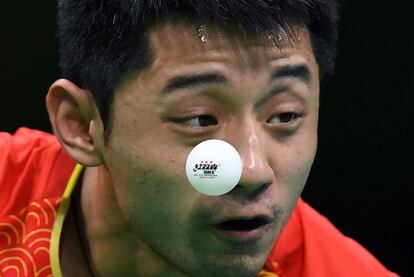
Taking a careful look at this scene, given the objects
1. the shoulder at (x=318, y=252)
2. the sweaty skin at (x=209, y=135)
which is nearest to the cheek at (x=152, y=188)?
the sweaty skin at (x=209, y=135)

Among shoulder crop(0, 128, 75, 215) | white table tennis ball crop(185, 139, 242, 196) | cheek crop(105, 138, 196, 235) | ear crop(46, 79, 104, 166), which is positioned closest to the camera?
white table tennis ball crop(185, 139, 242, 196)

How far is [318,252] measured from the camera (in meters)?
2.12

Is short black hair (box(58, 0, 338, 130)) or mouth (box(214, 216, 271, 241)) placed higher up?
short black hair (box(58, 0, 338, 130))

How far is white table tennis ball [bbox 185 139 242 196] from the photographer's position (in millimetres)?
1580

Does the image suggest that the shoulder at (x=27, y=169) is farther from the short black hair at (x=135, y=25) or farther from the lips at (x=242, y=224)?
the lips at (x=242, y=224)

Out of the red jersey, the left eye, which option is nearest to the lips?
the left eye

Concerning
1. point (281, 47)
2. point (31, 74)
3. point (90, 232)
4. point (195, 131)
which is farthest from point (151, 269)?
point (31, 74)

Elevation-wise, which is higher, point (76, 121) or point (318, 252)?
point (76, 121)

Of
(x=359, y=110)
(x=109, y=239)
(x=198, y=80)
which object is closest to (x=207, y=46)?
(x=198, y=80)

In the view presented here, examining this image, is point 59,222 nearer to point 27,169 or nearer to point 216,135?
point 27,169

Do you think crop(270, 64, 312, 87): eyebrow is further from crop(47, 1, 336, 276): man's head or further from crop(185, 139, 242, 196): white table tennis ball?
crop(185, 139, 242, 196): white table tennis ball

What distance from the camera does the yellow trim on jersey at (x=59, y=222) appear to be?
6.49ft

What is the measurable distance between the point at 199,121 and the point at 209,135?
28 millimetres

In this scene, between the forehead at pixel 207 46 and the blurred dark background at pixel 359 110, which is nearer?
the forehead at pixel 207 46
